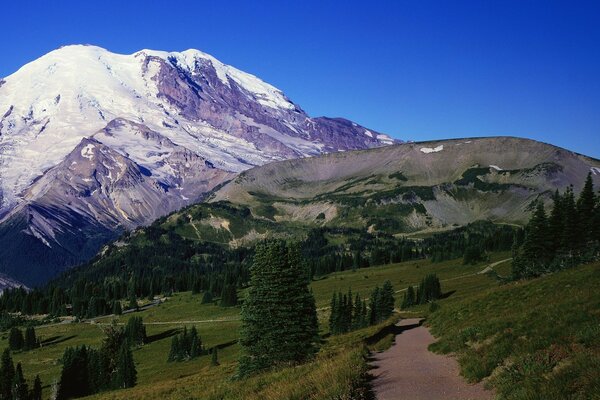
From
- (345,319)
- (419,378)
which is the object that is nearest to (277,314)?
(419,378)

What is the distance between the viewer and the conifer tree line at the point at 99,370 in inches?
3531

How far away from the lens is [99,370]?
10044 cm

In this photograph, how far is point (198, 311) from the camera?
630 ft

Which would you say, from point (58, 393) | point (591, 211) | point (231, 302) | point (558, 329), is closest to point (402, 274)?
point (231, 302)

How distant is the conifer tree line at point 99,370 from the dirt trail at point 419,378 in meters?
70.5

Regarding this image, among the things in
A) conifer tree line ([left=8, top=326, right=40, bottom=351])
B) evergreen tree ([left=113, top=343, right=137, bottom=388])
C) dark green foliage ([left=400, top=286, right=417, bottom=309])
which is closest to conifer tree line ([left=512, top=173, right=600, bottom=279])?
dark green foliage ([left=400, top=286, right=417, bottom=309])

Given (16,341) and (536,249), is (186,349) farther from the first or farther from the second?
(536,249)

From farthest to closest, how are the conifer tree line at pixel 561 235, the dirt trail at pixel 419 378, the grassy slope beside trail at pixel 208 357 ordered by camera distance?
the conifer tree line at pixel 561 235 → the grassy slope beside trail at pixel 208 357 → the dirt trail at pixel 419 378

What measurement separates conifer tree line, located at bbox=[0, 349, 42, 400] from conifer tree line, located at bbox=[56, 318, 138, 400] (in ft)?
11.9

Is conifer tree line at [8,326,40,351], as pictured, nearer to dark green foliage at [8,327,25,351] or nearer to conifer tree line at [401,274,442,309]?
dark green foliage at [8,327,25,351]

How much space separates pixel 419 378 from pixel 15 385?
86248 millimetres

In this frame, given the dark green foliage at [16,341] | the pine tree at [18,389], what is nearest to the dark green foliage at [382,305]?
the pine tree at [18,389]

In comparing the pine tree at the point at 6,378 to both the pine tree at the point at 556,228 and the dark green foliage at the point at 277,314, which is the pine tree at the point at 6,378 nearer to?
the dark green foliage at the point at 277,314

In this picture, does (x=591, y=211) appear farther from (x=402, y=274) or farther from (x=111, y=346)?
(x=402, y=274)
